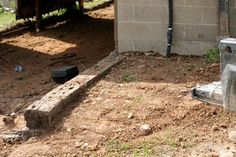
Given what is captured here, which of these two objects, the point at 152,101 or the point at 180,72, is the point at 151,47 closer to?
the point at 180,72

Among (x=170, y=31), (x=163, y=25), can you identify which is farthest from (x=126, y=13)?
(x=170, y=31)

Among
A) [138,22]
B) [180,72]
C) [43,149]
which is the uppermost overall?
[138,22]

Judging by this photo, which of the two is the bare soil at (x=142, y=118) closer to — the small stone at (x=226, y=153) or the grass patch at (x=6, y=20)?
the small stone at (x=226, y=153)

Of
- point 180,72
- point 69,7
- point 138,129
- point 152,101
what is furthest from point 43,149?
point 69,7

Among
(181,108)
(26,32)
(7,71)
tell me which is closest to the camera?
(181,108)

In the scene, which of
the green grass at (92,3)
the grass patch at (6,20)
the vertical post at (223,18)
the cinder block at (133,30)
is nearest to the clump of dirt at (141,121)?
the vertical post at (223,18)

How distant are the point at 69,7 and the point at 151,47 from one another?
678cm

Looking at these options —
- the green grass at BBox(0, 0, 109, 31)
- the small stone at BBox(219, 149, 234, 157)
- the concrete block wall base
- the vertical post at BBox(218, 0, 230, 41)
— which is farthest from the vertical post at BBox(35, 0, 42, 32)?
the small stone at BBox(219, 149, 234, 157)

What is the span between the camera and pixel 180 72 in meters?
7.18

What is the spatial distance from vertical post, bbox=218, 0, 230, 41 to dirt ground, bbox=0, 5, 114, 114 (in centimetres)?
264

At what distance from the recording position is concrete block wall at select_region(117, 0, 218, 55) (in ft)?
25.2

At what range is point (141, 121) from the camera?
570 centimetres

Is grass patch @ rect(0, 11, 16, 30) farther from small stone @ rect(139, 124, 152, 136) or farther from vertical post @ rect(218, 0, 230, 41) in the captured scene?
small stone @ rect(139, 124, 152, 136)

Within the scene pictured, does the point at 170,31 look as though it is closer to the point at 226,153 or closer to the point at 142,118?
the point at 142,118
